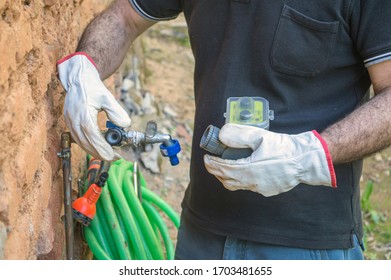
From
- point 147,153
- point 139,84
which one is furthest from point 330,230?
point 139,84

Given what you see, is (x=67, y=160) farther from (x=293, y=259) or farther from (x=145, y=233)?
(x=293, y=259)

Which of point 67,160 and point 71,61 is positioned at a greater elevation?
point 71,61

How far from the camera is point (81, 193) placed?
8.37 feet

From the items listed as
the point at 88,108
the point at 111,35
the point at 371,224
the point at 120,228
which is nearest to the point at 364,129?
the point at 88,108

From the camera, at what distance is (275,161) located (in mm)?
1713

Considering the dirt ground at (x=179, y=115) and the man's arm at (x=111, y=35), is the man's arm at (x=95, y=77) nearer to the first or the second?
the man's arm at (x=111, y=35)

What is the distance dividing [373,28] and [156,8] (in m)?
0.79

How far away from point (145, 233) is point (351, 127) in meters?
1.05

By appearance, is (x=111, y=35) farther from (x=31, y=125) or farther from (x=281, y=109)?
(x=281, y=109)

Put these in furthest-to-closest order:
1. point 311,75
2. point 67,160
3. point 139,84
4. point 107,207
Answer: point 139,84 < point 107,207 < point 67,160 < point 311,75

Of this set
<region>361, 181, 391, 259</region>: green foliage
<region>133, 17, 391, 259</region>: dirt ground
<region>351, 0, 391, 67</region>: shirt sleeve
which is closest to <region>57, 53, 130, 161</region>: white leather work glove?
<region>351, 0, 391, 67</region>: shirt sleeve

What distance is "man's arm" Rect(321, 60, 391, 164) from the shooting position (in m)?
1.84

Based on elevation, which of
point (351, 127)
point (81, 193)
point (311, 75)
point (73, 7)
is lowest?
point (81, 193)

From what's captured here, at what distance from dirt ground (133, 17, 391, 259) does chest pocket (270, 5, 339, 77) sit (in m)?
2.27
